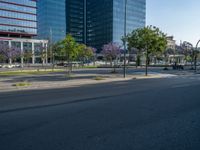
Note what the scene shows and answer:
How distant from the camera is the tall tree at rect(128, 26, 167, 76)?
30.0 meters

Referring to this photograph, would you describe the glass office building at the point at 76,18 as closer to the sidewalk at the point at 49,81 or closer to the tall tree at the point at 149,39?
the tall tree at the point at 149,39

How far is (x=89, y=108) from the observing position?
9.53 metres

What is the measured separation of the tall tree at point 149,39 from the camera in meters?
30.0

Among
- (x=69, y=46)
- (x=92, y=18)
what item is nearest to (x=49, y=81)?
(x=69, y=46)

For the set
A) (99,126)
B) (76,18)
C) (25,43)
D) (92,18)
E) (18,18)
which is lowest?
(99,126)

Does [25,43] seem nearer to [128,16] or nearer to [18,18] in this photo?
[18,18]

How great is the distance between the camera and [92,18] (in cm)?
13862

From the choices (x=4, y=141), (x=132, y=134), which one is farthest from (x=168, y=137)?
(x=4, y=141)

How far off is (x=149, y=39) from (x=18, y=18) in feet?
246

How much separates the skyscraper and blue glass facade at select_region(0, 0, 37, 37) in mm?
24537

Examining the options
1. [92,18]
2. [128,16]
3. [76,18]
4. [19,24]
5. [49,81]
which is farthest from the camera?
[76,18]

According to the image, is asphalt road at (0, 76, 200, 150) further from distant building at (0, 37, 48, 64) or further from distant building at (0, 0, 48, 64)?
distant building at (0, 37, 48, 64)

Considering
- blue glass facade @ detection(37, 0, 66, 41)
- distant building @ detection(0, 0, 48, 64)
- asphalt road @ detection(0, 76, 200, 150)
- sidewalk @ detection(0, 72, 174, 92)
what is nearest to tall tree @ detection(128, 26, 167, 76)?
sidewalk @ detection(0, 72, 174, 92)

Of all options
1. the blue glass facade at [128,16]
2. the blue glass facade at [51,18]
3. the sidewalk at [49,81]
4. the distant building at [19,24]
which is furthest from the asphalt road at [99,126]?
the blue glass facade at [128,16]
